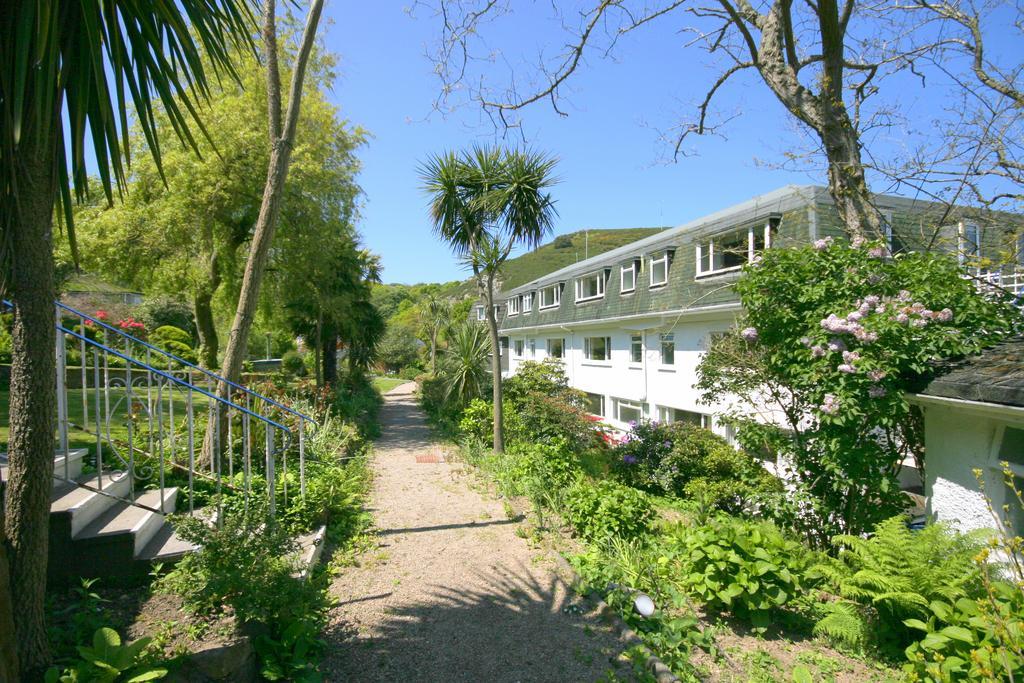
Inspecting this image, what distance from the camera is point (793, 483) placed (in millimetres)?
6586

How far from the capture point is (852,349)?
5.54m

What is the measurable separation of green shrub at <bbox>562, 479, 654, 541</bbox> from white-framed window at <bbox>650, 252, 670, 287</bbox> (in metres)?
12.2

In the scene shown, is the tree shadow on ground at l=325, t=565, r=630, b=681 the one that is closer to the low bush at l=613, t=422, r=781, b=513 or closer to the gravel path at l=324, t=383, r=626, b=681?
the gravel path at l=324, t=383, r=626, b=681

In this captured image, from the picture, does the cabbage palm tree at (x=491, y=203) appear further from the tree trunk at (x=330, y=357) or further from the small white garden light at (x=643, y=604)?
the tree trunk at (x=330, y=357)

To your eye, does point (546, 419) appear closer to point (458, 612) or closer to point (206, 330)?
point (458, 612)

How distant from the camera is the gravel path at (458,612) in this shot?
12.3 feet

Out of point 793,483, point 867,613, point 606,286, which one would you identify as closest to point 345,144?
point 606,286

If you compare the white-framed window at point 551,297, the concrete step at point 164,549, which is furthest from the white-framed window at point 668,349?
the concrete step at point 164,549

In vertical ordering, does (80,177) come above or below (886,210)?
below

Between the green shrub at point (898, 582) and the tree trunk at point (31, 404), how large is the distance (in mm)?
5072

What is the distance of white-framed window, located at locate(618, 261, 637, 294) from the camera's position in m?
19.7

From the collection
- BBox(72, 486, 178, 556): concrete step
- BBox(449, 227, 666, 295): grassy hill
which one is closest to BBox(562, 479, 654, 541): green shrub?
BBox(72, 486, 178, 556): concrete step

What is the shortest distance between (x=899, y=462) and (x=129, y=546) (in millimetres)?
7275

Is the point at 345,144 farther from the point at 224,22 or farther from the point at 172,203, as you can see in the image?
the point at 224,22
